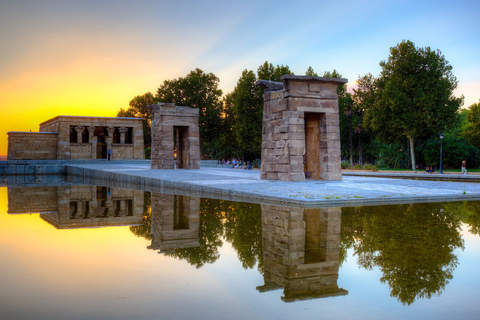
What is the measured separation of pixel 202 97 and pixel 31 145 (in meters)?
22.7

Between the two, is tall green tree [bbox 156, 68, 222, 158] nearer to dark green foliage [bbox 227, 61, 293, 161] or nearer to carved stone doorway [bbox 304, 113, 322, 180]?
dark green foliage [bbox 227, 61, 293, 161]

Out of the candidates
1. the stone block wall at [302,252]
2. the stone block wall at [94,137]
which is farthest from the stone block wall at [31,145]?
the stone block wall at [302,252]

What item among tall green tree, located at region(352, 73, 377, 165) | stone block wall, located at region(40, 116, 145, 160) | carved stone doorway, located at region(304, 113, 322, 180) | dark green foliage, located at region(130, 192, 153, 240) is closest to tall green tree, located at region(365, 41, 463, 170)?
tall green tree, located at region(352, 73, 377, 165)

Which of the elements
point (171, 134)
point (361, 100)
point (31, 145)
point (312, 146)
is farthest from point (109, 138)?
point (312, 146)

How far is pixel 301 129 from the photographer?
56.7 ft

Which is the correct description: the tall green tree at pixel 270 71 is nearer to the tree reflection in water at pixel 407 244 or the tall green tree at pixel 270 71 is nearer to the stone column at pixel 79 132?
the stone column at pixel 79 132

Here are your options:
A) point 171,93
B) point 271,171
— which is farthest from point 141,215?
point 171,93

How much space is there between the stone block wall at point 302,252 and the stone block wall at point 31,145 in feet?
150

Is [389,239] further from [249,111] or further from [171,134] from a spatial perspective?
[249,111]

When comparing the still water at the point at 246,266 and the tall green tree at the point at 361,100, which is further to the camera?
the tall green tree at the point at 361,100

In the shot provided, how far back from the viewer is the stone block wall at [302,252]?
414cm

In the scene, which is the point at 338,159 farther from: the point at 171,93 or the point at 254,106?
the point at 171,93

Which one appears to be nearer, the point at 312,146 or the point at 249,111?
the point at 312,146

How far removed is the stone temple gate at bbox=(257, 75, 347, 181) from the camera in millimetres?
17219
